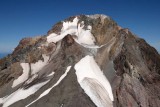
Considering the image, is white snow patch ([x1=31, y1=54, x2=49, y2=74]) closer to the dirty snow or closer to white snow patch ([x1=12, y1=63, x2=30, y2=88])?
white snow patch ([x1=12, y1=63, x2=30, y2=88])

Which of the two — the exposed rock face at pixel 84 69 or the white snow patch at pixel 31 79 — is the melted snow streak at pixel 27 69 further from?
the white snow patch at pixel 31 79

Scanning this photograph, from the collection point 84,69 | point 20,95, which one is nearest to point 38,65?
point 20,95

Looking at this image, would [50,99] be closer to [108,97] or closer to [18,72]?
[108,97]

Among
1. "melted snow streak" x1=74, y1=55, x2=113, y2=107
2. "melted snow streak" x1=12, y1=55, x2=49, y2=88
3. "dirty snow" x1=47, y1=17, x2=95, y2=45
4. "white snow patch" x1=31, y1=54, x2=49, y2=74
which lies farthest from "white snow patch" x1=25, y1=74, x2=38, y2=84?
"dirty snow" x1=47, y1=17, x2=95, y2=45

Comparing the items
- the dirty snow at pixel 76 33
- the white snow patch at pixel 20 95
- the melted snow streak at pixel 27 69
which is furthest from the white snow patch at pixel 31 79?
the dirty snow at pixel 76 33

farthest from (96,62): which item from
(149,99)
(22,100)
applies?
(22,100)

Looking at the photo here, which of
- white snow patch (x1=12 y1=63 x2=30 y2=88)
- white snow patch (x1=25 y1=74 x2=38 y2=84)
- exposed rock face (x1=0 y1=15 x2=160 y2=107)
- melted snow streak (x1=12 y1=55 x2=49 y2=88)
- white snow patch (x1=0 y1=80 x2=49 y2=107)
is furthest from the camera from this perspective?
melted snow streak (x1=12 y1=55 x2=49 y2=88)

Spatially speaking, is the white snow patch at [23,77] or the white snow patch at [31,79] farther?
the white snow patch at [23,77]

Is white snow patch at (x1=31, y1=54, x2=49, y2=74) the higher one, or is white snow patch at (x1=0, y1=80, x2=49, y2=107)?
white snow patch at (x1=31, y1=54, x2=49, y2=74)

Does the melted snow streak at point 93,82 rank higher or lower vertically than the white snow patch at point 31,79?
lower
